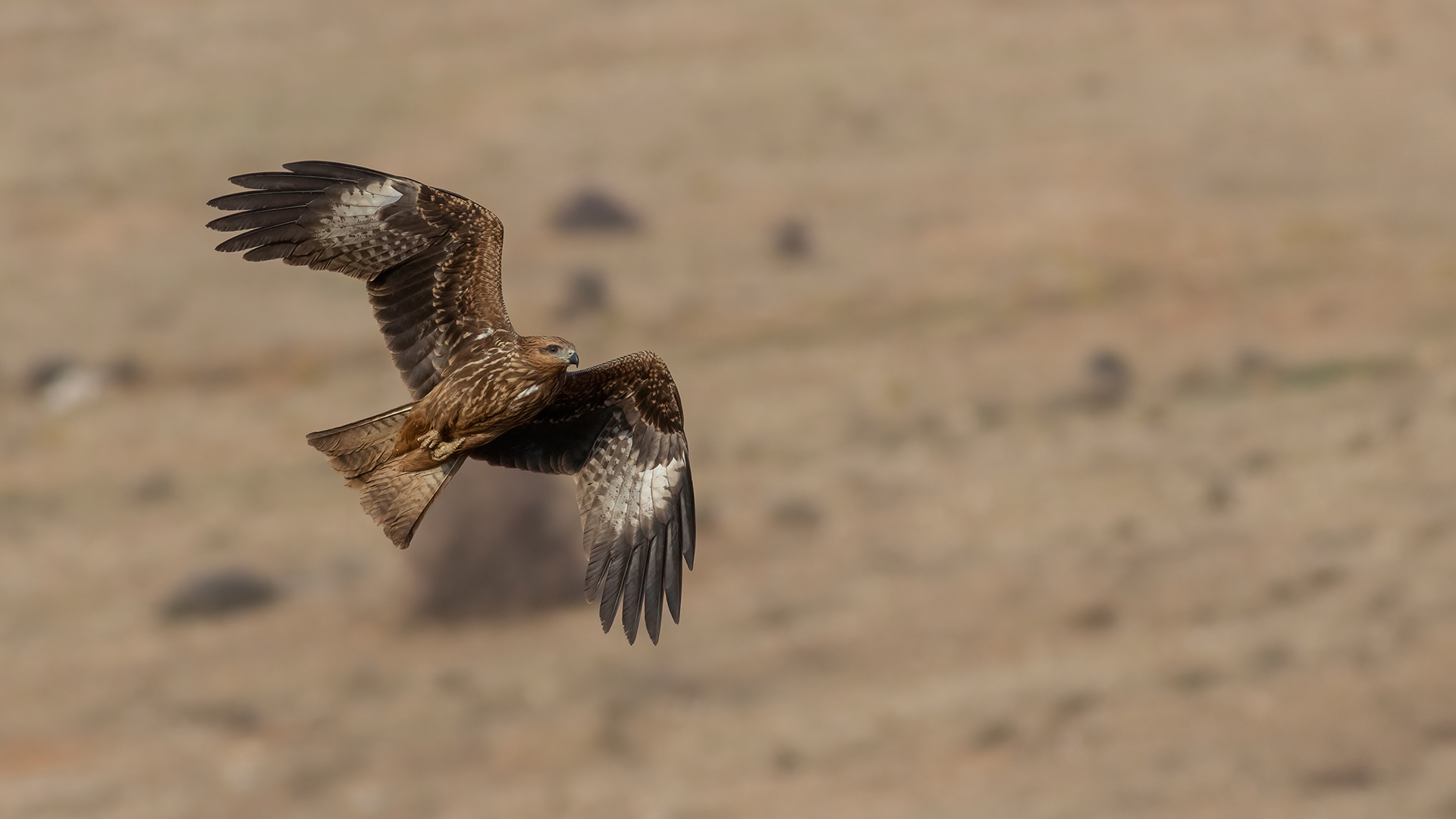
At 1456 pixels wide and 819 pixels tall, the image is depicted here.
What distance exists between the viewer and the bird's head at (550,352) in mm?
9078

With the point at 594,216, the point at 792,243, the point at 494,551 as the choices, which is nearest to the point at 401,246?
the point at 494,551

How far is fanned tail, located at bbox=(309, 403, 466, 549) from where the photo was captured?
9.43 metres

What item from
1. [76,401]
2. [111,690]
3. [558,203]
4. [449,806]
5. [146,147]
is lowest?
[449,806]

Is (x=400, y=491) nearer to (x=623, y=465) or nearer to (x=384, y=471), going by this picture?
(x=384, y=471)

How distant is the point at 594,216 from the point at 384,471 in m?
39.5

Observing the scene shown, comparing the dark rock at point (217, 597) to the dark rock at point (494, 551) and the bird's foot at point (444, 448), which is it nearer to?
the dark rock at point (494, 551)

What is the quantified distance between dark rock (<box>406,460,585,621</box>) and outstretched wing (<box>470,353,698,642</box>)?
2293 centimetres

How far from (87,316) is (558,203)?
481 inches

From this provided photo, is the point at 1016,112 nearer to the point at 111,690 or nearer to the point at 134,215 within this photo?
the point at 134,215

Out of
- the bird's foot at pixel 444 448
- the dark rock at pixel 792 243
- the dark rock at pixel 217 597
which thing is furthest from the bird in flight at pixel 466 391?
the dark rock at pixel 792 243

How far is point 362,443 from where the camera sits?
31.3 ft

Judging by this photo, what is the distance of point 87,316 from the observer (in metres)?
44.6

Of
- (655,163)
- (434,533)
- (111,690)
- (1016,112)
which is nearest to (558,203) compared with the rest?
(655,163)

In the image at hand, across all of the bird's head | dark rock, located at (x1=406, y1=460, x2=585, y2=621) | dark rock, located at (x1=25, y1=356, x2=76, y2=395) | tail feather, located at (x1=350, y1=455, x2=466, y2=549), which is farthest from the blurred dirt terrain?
the bird's head
